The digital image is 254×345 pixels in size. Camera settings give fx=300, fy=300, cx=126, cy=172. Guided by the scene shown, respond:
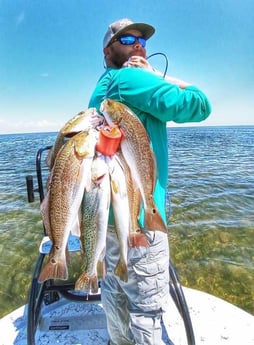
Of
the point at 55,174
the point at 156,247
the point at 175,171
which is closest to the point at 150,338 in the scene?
the point at 156,247

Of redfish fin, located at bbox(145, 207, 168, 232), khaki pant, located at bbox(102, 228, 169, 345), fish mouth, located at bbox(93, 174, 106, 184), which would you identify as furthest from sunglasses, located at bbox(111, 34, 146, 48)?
khaki pant, located at bbox(102, 228, 169, 345)

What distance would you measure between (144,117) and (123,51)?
0.47 meters

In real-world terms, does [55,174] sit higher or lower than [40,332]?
higher

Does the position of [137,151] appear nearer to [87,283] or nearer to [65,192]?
[65,192]

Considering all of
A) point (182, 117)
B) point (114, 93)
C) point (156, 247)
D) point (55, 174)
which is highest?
point (114, 93)

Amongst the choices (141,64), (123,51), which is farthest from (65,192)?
(123,51)

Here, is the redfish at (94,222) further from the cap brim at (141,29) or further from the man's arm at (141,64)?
the cap brim at (141,29)

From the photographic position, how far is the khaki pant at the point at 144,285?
197 cm

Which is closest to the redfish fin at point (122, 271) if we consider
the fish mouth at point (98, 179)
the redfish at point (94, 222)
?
the redfish at point (94, 222)

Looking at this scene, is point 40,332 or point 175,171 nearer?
point 40,332

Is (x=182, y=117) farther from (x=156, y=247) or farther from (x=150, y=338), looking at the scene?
(x=150, y=338)

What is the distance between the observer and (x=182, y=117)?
1.71m

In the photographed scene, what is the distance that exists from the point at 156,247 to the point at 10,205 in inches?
349

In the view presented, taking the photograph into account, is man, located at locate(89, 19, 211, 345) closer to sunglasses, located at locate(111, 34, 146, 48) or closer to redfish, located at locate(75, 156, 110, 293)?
sunglasses, located at locate(111, 34, 146, 48)
